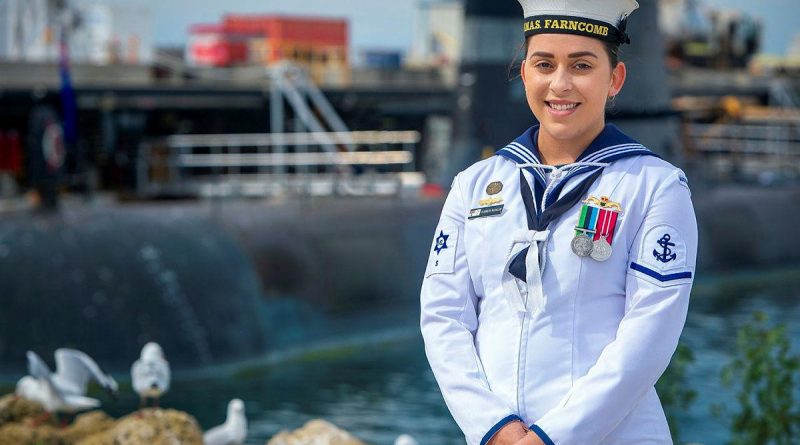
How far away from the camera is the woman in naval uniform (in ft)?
9.70

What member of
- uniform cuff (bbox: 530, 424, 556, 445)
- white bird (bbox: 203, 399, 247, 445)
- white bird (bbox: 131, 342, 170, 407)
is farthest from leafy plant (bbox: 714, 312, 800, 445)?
uniform cuff (bbox: 530, 424, 556, 445)

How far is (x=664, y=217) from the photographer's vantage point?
9.90 feet

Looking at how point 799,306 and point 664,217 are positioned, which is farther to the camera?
point 799,306

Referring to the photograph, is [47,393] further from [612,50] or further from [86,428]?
[612,50]

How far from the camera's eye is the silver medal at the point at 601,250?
9.80ft

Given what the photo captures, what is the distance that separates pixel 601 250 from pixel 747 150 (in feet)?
108

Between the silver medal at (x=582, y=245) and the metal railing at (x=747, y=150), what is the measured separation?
2390cm

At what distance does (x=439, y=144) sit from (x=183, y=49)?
15976mm

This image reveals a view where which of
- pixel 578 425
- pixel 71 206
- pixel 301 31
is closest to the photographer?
pixel 578 425

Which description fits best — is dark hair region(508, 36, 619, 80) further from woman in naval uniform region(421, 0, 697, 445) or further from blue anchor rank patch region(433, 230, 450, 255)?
blue anchor rank patch region(433, 230, 450, 255)

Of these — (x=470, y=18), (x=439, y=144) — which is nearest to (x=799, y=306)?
(x=470, y=18)

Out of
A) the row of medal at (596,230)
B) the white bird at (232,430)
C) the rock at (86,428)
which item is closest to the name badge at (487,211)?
the row of medal at (596,230)

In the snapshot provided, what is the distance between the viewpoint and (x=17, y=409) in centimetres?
805

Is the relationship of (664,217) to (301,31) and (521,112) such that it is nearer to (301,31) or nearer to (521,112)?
(521,112)
